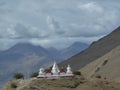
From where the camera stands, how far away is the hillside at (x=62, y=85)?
14775cm

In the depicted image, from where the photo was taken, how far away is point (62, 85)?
14975 cm

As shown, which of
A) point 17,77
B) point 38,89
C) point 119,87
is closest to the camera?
point 38,89

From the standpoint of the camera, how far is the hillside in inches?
5817

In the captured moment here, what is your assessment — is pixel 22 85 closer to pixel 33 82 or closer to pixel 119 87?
pixel 33 82

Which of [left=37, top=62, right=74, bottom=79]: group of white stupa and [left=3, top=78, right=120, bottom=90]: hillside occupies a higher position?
[left=37, top=62, right=74, bottom=79]: group of white stupa

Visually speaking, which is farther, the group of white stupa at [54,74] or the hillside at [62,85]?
the group of white stupa at [54,74]

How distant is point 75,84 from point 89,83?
15.4 feet

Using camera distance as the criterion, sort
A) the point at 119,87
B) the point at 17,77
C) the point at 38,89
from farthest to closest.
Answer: the point at 17,77
the point at 119,87
the point at 38,89

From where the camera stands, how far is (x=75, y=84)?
5979 inches

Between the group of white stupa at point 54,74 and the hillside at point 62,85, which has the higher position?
the group of white stupa at point 54,74

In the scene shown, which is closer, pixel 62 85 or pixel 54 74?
pixel 62 85

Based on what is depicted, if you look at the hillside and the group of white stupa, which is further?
the group of white stupa

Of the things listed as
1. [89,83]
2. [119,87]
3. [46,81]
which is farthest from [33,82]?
[119,87]

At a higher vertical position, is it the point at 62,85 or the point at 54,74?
→ the point at 54,74
